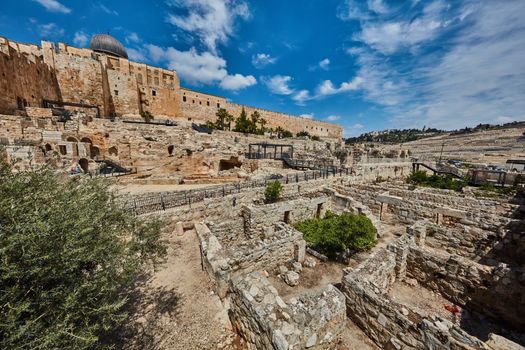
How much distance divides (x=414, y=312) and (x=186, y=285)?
213 inches

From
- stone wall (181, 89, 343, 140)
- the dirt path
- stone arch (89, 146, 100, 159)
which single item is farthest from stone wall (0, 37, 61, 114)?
the dirt path

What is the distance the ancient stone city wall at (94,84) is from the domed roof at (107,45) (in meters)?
4.45

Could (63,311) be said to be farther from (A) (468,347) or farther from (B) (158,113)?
(B) (158,113)

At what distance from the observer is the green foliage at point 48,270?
1964 mm

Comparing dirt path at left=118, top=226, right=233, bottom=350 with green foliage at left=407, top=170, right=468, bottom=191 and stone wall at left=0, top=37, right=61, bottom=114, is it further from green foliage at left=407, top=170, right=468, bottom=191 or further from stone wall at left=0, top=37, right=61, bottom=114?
stone wall at left=0, top=37, right=61, bottom=114

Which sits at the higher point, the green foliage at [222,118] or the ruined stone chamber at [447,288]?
the green foliage at [222,118]

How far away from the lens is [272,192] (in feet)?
39.1

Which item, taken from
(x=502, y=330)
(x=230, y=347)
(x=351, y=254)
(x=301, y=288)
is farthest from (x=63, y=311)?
(x=502, y=330)

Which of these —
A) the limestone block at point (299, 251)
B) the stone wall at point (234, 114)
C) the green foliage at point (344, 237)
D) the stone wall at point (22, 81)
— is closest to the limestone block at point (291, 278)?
the limestone block at point (299, 251)

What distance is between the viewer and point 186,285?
5270 millimetres

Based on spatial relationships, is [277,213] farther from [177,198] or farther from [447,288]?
[447,288]

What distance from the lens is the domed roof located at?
35.7 meters

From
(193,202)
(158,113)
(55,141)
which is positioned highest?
(158,113)

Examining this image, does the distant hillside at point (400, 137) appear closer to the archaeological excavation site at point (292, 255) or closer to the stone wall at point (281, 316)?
the archaeological excavation site at point (292, 255)
